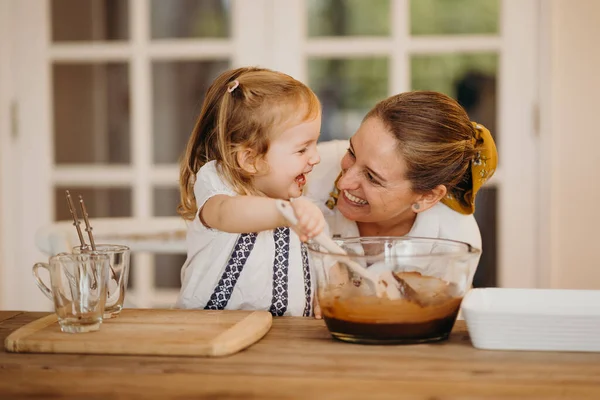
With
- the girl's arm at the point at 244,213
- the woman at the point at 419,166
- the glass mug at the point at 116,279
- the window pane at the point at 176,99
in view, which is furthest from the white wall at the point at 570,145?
the glass mug at the point at 116,279

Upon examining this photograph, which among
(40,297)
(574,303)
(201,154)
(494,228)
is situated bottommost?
(40,297)

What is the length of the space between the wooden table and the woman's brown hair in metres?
0.68

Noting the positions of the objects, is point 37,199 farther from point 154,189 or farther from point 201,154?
point 201,154

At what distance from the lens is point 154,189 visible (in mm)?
3385

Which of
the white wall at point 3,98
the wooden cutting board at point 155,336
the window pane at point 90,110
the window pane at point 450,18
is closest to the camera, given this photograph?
the wooden cutting board at point 155,336

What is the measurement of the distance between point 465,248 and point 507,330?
0.18 meters

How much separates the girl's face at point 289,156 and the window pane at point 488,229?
151cm

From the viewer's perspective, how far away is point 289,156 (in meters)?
1.76

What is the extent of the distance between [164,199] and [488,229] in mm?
1359

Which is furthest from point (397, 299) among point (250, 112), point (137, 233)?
point (137, 233)

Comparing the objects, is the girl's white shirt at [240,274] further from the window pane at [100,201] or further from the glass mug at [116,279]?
the window pane at [100,201]

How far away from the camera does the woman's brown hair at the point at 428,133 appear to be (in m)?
1.75

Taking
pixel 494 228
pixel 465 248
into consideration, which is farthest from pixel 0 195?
pixel 465 248

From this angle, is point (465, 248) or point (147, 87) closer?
point (465, 248)
